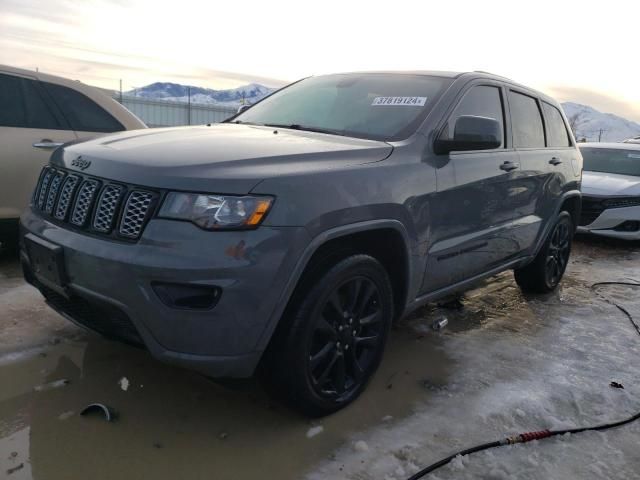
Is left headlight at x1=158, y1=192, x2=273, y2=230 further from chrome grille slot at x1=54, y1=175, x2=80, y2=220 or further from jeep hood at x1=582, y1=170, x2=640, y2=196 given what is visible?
jeep hood at x1=582, y1=170, x2=640, y2=196

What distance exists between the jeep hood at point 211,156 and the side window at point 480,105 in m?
0.72

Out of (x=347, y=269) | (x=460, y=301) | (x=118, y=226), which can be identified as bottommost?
(x=460, y=301)

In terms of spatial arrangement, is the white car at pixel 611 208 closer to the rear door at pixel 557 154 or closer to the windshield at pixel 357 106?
the rear door at pixel 557 154

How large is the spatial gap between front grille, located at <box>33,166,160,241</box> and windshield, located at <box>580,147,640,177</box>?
8081mm

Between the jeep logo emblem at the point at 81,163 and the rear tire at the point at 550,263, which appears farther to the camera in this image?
the rear tire at the point at 550,263

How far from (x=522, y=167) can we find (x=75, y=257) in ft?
10.1

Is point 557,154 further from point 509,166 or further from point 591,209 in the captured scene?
point 591,209

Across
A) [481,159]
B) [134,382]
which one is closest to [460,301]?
[481,159]

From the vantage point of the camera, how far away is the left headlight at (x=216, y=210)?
2.30 metres

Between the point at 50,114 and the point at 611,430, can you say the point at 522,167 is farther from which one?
the point at 50,114

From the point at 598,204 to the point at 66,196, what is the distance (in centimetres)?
684

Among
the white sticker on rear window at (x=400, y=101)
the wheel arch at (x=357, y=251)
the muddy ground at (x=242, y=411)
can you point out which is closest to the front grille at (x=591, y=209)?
the muddy ground at (x=242, y=411)

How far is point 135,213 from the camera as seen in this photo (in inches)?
93.7

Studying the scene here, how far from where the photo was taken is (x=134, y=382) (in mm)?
3064
